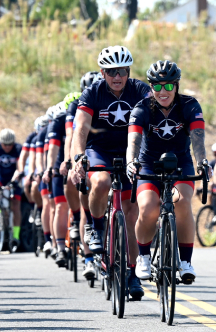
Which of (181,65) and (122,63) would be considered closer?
(122,63)

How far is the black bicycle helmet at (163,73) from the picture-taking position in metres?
7.14

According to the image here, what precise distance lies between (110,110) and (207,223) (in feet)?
31.2

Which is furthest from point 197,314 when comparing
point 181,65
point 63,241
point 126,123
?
point 181,65

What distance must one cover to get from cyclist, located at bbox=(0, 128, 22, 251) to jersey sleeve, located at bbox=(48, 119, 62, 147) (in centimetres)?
501

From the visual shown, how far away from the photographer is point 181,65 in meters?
Result: 30.5

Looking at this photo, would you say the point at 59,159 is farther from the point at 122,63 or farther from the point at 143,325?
the point at 143,325

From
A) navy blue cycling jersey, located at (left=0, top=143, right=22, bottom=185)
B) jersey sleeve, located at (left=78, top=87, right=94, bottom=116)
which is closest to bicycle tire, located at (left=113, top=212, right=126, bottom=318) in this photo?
jersey sleeve, located at (left=78, top=87, right=94, bottom=116)

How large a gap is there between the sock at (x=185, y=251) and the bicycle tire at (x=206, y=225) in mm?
10074

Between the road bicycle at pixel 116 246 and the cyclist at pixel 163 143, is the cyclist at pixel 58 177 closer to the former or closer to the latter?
the road bicycle at pixel 116 246

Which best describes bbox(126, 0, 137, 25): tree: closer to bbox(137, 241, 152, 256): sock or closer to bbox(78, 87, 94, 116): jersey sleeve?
bbox(78, 87, 94, 116): jersey sleeve

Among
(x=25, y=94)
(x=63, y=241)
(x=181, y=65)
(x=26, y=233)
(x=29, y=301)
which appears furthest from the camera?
(x=181, y=65)

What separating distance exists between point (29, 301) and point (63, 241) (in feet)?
10.4

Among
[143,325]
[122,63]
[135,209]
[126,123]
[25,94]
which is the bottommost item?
[143,325]

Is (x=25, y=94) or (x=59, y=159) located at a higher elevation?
(x=25, y=94)
